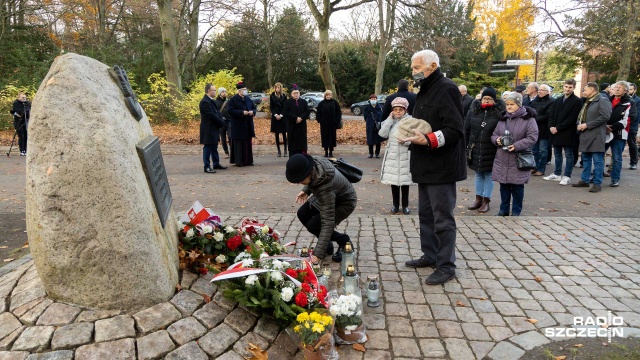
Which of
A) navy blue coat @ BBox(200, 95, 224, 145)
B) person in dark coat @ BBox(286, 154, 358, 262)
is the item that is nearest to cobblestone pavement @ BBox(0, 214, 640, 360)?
person in dark coat @ BBox(286, 154, 358, 262)

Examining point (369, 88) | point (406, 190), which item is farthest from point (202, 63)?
point (406, 190)

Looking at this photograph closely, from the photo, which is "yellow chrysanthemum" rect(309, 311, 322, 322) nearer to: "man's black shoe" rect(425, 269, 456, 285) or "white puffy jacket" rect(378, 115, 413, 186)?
"man's black shoe" rect(425, 269, 456, 285)

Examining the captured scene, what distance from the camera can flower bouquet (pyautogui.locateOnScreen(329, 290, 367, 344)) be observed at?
3.20 m

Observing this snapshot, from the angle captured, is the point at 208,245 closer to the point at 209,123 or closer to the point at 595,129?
the point at 209,123

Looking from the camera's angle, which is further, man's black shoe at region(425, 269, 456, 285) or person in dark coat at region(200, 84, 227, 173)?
person in dark coat at region(200, 84, 227, 173)

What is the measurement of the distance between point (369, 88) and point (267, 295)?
113ft

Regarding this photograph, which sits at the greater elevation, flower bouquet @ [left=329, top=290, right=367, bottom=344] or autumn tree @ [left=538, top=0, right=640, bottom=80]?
autumn tree @ [left=538, top=0, right=640, bottom=80]

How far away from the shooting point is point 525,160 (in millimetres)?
6430

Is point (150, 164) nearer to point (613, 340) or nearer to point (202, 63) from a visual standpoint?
point (613, 340)

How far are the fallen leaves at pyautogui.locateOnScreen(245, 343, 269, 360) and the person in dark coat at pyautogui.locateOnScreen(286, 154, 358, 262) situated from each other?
1.37 metres

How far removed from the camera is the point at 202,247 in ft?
12.8

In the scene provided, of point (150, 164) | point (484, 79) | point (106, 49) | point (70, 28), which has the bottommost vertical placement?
point (150, 164)

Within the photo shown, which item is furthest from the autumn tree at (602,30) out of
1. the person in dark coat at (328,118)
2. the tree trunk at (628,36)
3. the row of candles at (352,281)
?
the row of candles at (352,281)

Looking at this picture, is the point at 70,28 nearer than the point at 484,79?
No
